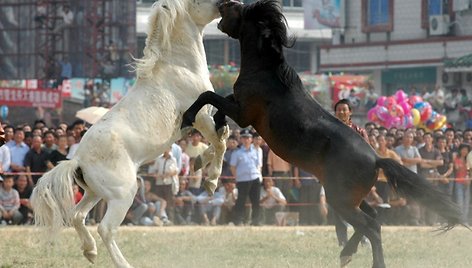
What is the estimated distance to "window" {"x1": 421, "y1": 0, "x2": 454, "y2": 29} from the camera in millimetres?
44281

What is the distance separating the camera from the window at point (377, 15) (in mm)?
46844

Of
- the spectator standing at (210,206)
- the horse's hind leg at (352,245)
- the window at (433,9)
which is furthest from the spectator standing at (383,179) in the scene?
the window at (433,9)

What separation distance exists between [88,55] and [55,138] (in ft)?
40.5

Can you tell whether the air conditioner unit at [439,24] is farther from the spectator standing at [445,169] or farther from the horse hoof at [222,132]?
the horse hoof at [222,132]

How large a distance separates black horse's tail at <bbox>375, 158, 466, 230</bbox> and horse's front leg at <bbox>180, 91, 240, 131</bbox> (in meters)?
1.28

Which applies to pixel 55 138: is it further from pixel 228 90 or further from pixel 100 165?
pixel 228 90

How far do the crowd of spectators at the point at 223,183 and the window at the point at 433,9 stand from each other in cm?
2522

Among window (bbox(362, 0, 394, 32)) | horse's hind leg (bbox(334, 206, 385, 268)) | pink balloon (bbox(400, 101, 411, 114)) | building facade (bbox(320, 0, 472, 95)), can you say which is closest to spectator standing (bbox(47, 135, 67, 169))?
horse's hind leg (bbox(334, 206, 385, 268))

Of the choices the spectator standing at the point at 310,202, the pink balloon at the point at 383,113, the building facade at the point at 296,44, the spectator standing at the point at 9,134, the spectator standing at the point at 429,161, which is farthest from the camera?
the building facade at the point at 296,44

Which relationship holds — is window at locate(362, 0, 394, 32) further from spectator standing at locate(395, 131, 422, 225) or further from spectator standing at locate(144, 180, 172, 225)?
spectator standing at locate(144, 180, 172, 225)

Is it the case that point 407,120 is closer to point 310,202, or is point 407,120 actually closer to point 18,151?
point 310,202

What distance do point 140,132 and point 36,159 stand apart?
292 inches

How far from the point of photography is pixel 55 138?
17.5 meters

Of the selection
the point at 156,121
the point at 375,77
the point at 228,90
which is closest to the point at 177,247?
the point at 156,121
